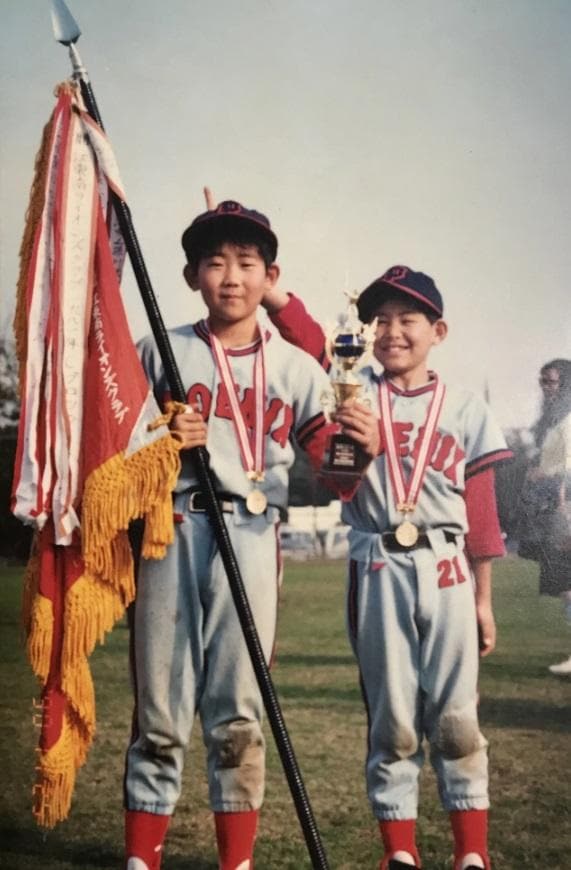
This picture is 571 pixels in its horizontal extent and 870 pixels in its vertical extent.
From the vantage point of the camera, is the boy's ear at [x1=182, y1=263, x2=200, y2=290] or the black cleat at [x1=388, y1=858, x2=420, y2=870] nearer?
the black cleat at [x1=388, y1=858, x2=420, y2=870]

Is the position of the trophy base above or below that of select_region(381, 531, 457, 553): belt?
above

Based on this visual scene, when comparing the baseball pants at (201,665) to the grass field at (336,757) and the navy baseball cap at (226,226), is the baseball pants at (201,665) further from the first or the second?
the navy baseball cap at (226,226)

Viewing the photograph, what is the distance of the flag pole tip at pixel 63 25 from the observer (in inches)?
98.3

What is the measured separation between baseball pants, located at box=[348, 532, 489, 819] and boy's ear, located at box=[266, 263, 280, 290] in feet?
2.12

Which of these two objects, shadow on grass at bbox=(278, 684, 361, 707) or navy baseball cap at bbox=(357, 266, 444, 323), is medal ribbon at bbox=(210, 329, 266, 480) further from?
shadow on grass at bbox=(278, 684, 361, 707)

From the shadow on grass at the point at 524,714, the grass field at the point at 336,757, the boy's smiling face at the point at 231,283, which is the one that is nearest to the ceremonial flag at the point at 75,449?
the grass field at the point at 336,757

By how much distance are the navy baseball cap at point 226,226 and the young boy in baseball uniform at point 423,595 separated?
7.1 inches

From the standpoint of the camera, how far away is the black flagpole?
7.54ft

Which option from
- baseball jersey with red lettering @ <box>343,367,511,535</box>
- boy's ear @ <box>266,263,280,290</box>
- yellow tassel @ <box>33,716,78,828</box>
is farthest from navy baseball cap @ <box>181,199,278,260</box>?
yellow tassel @ <box>33,716,78,828</box>

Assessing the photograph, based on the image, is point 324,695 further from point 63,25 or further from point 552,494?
point 63,25

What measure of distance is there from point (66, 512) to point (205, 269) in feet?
2.15

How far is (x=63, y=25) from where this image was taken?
2.50m

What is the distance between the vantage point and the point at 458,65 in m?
2.60

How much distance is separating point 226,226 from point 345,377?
463 mm
